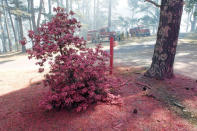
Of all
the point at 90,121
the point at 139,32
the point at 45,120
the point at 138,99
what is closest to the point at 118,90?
the point at 138,99

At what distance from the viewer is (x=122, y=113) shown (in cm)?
279

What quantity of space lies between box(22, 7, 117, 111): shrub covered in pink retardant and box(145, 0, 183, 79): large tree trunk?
2186mm

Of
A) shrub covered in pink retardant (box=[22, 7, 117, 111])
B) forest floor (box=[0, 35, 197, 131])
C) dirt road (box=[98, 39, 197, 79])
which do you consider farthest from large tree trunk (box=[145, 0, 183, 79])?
shrub covered in pink retardant (box=[22, 7, 117, 111])

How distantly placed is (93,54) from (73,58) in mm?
473

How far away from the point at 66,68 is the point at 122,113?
146 cm

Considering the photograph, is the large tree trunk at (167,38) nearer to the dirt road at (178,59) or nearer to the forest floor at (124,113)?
the forest floor at (124,113)

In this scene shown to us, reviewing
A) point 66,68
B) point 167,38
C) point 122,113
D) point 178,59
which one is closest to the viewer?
point 66,68

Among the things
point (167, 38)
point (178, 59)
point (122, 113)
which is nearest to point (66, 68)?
point (122, 113)

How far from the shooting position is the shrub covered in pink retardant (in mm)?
2705

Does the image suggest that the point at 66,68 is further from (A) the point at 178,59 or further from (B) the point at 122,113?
(A) the point at 178,59

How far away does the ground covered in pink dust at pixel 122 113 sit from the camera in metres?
2.45

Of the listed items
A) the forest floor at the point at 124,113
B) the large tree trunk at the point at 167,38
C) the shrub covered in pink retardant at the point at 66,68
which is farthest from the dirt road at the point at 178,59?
the shrub covered in pink retardant at the point at 66,68

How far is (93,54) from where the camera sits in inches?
119

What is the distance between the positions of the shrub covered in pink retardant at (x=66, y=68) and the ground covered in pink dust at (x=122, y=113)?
0.85 feet
